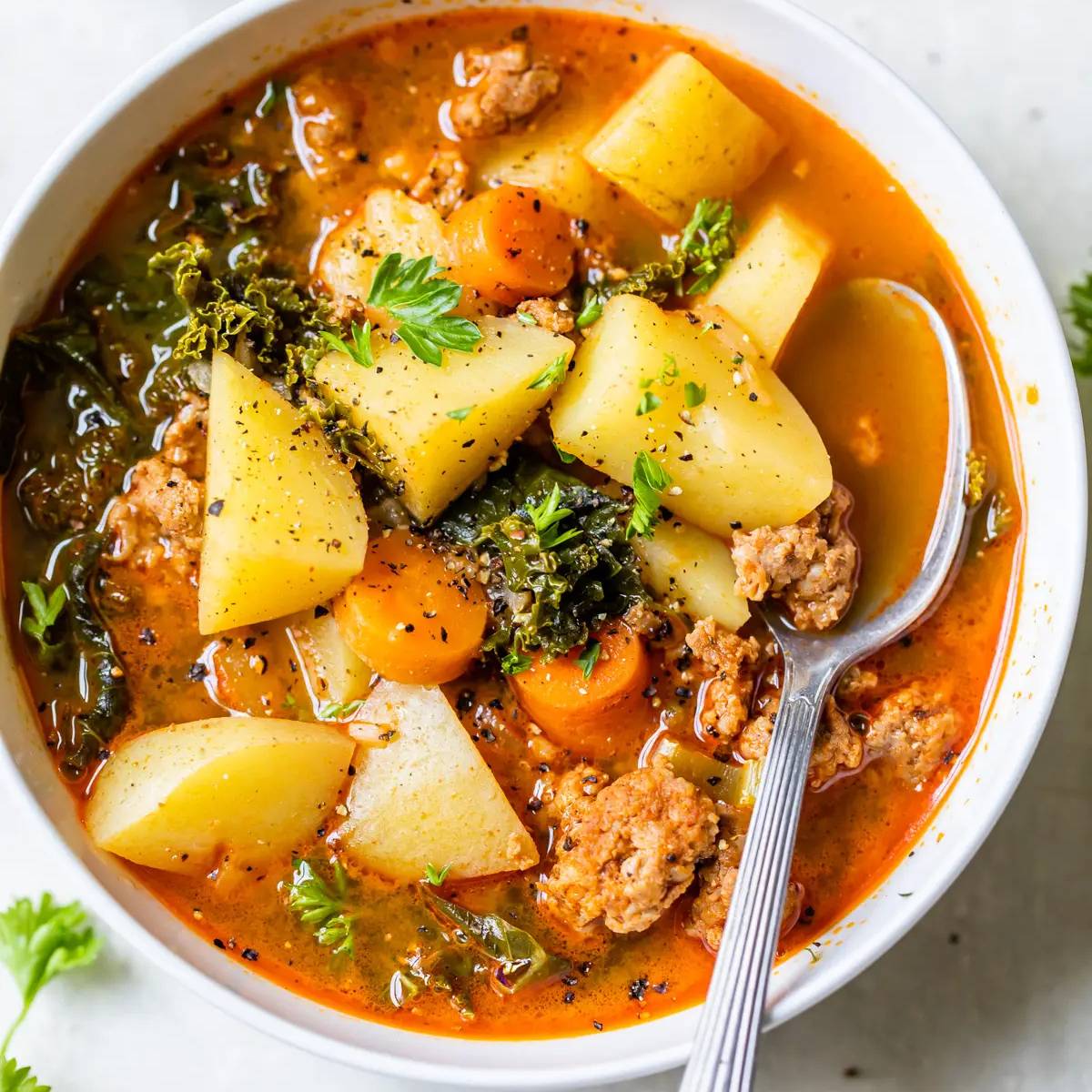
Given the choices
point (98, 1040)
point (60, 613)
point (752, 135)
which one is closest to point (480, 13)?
point (752, 135)

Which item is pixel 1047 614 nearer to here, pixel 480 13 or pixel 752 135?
pixel 752 135

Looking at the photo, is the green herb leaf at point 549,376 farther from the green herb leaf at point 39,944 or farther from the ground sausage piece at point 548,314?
the green herb leaf at point 39,944

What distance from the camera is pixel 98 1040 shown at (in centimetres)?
380

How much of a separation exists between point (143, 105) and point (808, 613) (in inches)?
92.9

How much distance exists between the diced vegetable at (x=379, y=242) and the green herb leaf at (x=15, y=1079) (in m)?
2.57

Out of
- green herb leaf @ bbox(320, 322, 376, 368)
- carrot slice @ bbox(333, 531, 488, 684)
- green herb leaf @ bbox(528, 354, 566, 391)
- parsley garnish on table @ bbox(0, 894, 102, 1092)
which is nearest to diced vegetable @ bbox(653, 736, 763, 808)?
carrot slice @ bbox(333, 531, 488, 684)

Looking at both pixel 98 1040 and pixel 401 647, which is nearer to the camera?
pixel 401 647

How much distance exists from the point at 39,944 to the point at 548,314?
2.45 metres

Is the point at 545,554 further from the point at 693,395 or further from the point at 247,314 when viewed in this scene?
the point at 247,314

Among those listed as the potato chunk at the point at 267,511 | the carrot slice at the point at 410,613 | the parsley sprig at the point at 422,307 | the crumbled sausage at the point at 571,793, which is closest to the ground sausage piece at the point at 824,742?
the crumbled sausage at the point at 571,793

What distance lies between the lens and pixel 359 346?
10.4 feet

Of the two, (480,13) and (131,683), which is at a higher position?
(480,13)

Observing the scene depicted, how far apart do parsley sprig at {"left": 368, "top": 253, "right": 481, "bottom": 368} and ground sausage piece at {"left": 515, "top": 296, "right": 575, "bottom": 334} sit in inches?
9.1

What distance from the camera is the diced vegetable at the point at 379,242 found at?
3.43 meters
